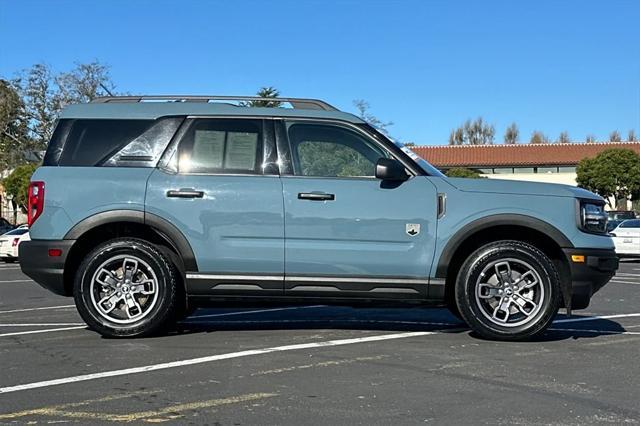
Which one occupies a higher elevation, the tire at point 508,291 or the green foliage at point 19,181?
the green foliage at point 19,181

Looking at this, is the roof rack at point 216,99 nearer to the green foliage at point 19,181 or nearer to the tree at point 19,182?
the tree at point 19,182

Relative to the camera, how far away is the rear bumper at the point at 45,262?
664 cm

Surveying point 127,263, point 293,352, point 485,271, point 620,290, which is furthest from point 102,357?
point 620,290

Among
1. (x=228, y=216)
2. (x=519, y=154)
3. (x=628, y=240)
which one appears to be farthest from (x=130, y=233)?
(x=519, y=154)

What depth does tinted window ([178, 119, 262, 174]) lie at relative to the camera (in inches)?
263

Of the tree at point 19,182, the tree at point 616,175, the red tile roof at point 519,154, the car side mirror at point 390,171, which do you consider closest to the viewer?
the car side mirror at point 390,171

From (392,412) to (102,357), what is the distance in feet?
8.85

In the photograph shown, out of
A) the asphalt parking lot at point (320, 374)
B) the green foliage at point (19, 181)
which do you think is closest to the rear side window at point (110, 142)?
the asphalt parking lot at point (320, 374)

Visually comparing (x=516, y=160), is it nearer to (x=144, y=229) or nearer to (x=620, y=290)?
(x=620, y=290)

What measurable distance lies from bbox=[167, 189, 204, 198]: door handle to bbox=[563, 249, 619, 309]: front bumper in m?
3.31

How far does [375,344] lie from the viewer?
6414 millimetres

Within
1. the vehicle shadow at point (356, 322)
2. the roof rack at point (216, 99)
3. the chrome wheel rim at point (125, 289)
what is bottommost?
the vehicle shadow at point (356, 322)

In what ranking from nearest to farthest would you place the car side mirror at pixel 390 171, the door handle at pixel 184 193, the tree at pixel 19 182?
the car side mirror at pixel 390 171, the door handle at pixel 184 193, the tree at pixel 19 182

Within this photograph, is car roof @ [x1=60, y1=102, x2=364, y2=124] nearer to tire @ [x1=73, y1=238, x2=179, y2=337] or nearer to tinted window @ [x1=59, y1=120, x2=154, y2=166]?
tinted window @ [x1=59, y1=120, x2=154, y2=166]
